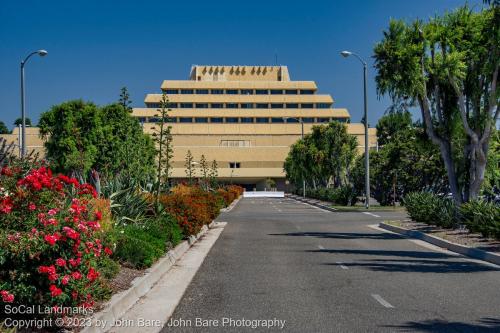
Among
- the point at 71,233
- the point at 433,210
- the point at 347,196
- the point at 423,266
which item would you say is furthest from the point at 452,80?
the point at 347,196

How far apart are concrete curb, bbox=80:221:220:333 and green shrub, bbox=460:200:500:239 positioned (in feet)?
29.1

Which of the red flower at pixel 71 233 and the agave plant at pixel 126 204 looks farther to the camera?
the agave plant at pixel 126 204

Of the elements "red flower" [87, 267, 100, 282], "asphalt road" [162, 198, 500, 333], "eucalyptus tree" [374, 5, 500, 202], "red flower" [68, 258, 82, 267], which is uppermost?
"eucalyptus tree" [374, 5, 500, 202]

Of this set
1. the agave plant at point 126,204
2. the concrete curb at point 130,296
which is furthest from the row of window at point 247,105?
the concrete curb at point 130,296

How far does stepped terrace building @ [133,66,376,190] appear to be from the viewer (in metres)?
127

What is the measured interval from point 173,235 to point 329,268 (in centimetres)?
478

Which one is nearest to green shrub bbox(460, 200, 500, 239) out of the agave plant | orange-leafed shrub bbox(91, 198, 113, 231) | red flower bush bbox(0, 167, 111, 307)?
the agave plant

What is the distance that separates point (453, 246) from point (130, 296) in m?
11.3

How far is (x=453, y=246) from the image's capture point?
18.6 m

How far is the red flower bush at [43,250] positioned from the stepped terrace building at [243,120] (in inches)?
4480

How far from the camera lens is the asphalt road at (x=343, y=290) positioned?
8.66 m

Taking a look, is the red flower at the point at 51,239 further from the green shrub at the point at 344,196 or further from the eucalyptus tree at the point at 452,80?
the green shrub at the point at 344,196

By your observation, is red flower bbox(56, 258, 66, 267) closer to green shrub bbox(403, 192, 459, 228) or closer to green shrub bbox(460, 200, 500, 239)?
green shrub bbox(460, 200, 500, 239)

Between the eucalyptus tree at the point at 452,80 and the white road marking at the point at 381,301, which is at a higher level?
the eucalyptus tree at the point at 452,80
